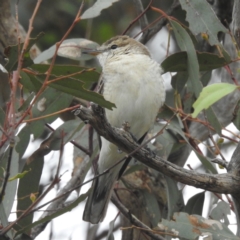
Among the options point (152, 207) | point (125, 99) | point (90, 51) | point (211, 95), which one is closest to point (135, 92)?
point (125, 99)

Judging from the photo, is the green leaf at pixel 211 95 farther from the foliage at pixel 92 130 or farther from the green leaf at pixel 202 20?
the green leaf at pixel 202 20

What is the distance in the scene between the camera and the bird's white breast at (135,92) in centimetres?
339

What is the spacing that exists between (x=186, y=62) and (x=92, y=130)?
659mm

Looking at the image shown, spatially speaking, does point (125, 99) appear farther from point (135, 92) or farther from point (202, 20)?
point (202, 20)

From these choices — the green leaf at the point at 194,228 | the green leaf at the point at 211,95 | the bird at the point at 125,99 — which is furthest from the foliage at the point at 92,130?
the green leaf at the point at 211,95

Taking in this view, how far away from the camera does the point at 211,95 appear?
1699 mm

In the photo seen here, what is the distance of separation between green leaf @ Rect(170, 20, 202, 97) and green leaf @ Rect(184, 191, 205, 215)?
71 cm

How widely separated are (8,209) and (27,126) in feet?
1.97

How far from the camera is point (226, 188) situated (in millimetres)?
2811

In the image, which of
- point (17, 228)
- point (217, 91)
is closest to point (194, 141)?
point (17, 228)

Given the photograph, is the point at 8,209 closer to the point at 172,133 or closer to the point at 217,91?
the point at 172,133

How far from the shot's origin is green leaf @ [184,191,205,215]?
140 inches

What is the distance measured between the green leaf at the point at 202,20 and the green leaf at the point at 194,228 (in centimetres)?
92

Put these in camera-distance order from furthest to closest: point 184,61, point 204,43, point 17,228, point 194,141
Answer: point 204,43 < point 194,141 < point 184,61 < point 17,228
